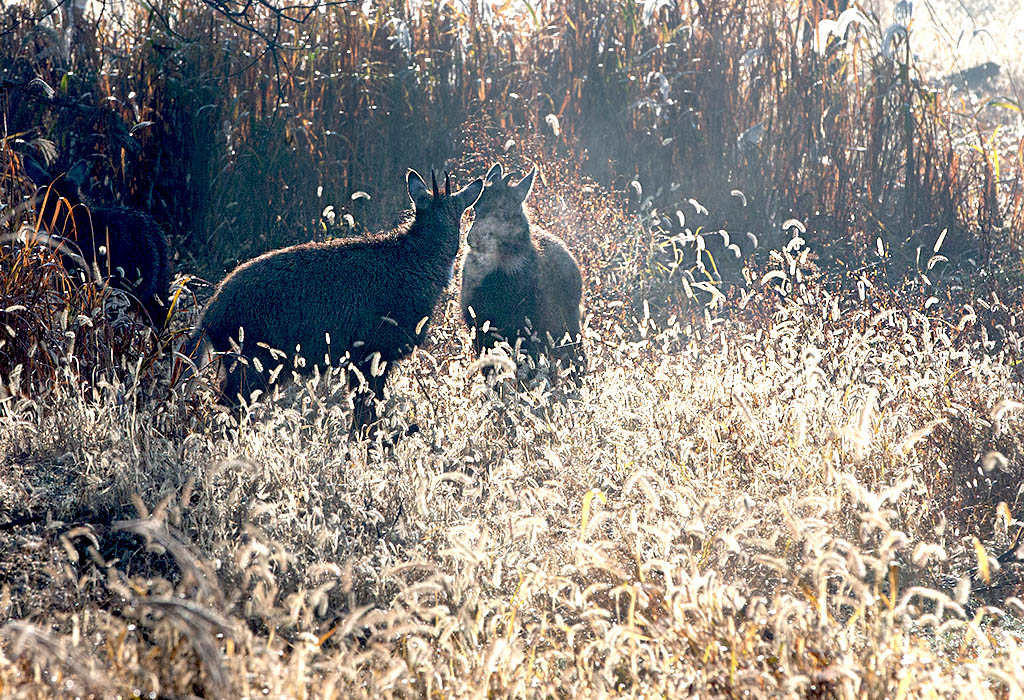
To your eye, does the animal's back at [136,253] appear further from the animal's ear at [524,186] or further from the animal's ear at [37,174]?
the animal's ear at [524,186]

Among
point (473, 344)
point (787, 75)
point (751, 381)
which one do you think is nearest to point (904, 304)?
point (751, 381)

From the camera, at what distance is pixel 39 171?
572 centimetres

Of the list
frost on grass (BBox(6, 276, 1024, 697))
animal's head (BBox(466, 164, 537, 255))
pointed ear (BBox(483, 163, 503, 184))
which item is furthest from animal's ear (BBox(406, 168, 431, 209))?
frost on grass (BBox(6, 276, 1024, 697))

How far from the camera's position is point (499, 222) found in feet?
19.5

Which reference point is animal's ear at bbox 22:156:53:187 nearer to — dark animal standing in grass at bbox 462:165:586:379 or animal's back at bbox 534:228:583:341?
dark animal standing in grass at bbox 462:165:586:379

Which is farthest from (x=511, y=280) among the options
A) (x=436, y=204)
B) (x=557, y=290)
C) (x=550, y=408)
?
(x=550, y=408)

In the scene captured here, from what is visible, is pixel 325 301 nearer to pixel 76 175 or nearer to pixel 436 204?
pixel 436 204

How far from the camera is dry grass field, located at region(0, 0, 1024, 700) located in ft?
7.95

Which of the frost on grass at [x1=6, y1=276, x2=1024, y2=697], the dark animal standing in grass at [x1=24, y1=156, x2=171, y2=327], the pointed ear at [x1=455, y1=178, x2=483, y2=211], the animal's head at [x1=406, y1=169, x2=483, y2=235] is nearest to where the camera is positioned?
the frost on grass at [x1=6, y1=276, x2=1024, y2=697]

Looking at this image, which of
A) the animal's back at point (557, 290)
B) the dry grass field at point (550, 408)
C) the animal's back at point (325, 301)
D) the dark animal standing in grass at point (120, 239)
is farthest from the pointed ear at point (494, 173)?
the dark animal standing in grass at point (120, 239)

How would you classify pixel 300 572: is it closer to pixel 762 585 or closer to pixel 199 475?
pixel 199 475

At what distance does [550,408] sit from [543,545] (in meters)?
1.76

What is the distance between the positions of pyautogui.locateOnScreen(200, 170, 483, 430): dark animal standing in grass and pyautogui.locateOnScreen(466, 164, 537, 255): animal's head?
0.84 metres

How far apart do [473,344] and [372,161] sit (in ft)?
7.18
